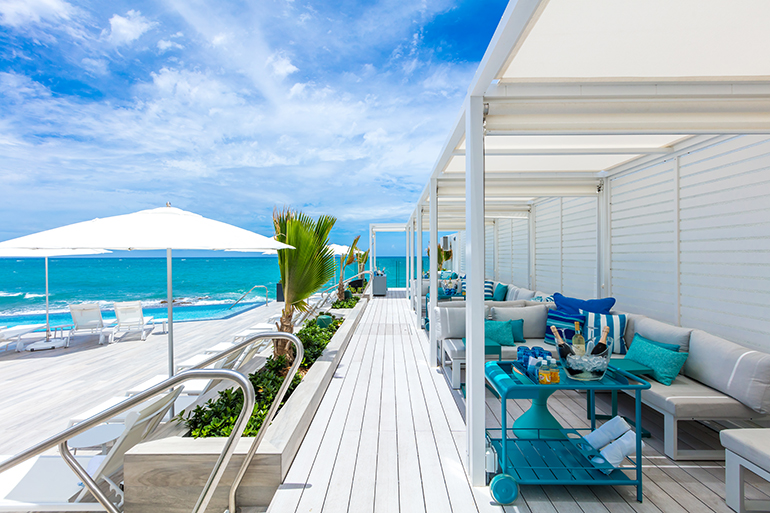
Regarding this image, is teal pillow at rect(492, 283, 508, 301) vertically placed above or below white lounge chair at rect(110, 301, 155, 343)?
above

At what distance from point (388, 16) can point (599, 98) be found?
10.1m

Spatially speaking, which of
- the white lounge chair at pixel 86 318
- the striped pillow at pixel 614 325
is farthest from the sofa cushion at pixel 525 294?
the white lounge chair at pixel 86 318

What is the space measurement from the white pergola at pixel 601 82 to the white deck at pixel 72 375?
4.44m

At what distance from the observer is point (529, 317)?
4.61m

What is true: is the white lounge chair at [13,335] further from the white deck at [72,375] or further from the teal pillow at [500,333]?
the teal pillow at [500,333]

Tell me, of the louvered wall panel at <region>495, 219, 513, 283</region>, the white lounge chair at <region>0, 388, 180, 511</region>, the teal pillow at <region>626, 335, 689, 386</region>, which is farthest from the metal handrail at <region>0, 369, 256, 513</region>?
the louvered wall panel at <region>495, 219, 513, 283</region>

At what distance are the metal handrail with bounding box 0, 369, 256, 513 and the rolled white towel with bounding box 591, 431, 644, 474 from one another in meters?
2.04

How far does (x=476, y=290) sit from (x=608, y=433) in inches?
46.8

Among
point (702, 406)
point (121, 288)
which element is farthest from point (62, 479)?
point (121, 288)

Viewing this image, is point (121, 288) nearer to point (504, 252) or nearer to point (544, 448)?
point (504, 252)

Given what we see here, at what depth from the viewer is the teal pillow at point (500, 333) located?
4.17 meters

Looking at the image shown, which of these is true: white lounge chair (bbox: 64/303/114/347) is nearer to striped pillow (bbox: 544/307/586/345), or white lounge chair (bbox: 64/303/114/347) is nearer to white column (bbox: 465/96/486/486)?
white column (bbox: 465/96/486/486)

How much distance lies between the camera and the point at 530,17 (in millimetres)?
1460

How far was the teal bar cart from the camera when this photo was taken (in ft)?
6.75
